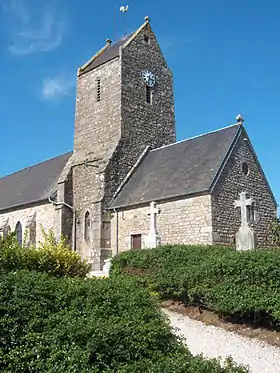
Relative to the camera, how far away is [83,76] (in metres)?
26.6

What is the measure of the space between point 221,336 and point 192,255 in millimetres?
2697

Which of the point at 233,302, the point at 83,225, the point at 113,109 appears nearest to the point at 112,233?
the point at 83,225

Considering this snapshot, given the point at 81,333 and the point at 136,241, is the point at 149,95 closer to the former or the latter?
the point at 136,241

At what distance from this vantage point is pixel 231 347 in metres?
7.95

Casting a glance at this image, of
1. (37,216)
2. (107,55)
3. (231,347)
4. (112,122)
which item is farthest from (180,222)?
(107,55)

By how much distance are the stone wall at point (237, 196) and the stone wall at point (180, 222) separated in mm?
389

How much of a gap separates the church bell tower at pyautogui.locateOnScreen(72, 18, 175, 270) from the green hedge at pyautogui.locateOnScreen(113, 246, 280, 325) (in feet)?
31.8

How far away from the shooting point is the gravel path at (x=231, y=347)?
23.3 feet

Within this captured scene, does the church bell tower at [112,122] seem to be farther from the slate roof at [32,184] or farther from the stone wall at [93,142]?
the slate roof at [32,184]

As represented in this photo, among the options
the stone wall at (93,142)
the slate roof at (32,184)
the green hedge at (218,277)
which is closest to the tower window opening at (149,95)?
the stone wall at (93,142)

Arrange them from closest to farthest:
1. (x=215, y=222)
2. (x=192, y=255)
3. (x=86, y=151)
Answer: (x=192, y=255) < (x=215, y=222) < (x=86, y=151)

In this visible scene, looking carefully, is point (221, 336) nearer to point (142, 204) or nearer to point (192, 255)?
point (192, 255)

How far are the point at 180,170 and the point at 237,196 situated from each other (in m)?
2.81

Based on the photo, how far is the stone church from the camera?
722 inches
